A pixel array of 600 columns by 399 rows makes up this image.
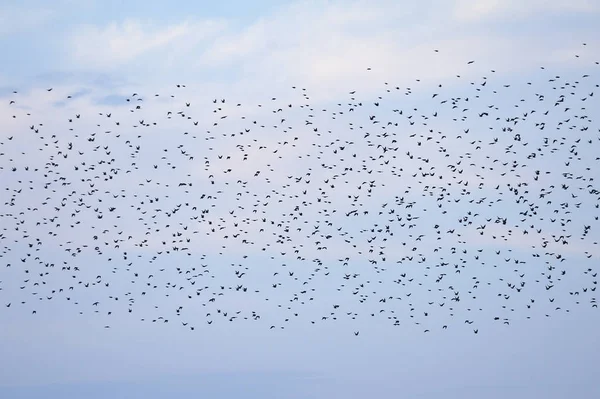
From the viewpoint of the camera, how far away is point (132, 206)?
6350 cm

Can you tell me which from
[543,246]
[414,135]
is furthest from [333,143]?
[543,246]

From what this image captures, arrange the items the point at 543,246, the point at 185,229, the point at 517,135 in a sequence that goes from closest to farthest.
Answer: the point at 517,135 → the point at 185,229 → the point at 543,246

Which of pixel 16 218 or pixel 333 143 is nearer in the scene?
pixel 333 143

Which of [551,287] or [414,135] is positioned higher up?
[414,135]

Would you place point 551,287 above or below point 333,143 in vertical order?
below

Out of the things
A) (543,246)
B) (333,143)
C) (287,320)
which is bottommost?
(287,320)

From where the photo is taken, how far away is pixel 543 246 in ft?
237

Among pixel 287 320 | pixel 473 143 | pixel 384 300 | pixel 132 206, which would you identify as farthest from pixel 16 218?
pixel 473 143

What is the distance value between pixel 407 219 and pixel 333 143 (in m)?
8.46

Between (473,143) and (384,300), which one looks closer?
(473,143)

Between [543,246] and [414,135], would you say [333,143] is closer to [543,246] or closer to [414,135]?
[414,135]

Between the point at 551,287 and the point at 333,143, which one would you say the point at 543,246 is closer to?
the point at 551,287

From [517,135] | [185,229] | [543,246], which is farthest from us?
[543,246]

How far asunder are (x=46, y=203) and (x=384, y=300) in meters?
25.3
